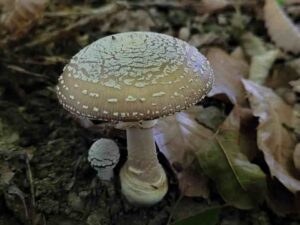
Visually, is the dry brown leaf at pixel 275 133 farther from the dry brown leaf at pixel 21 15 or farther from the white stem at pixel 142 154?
the dry brown leaf at pixel 21 15

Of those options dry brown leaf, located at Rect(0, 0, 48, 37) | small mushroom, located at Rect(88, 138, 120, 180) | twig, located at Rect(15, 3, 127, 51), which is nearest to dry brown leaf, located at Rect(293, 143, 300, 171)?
small mushroom, located at Rect(88, 138, 120, 180)

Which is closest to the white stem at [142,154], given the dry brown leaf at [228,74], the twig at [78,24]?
the dry brown leaf at [228,74]

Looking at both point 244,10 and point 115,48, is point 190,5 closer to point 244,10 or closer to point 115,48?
point 244,10

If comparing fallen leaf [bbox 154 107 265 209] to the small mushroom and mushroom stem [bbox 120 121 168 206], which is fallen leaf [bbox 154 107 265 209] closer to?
mushroom stem [bbox 120 121 168 206]

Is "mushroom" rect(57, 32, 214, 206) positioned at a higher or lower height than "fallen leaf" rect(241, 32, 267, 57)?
higher

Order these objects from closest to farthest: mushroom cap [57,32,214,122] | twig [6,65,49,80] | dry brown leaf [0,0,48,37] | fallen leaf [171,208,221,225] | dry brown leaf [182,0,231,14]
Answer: mushroom cap [57,32,214,122] < fallen leaf [171,208,221,225] < twig [6,65,49,80] < dry brown leaf [0,0,48,37] < dry brown leaf [182,0,231,14]

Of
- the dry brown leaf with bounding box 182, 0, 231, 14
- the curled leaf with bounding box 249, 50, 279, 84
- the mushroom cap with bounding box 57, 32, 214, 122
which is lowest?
the curled leaf with bounding box 249, 50, 279, 84
